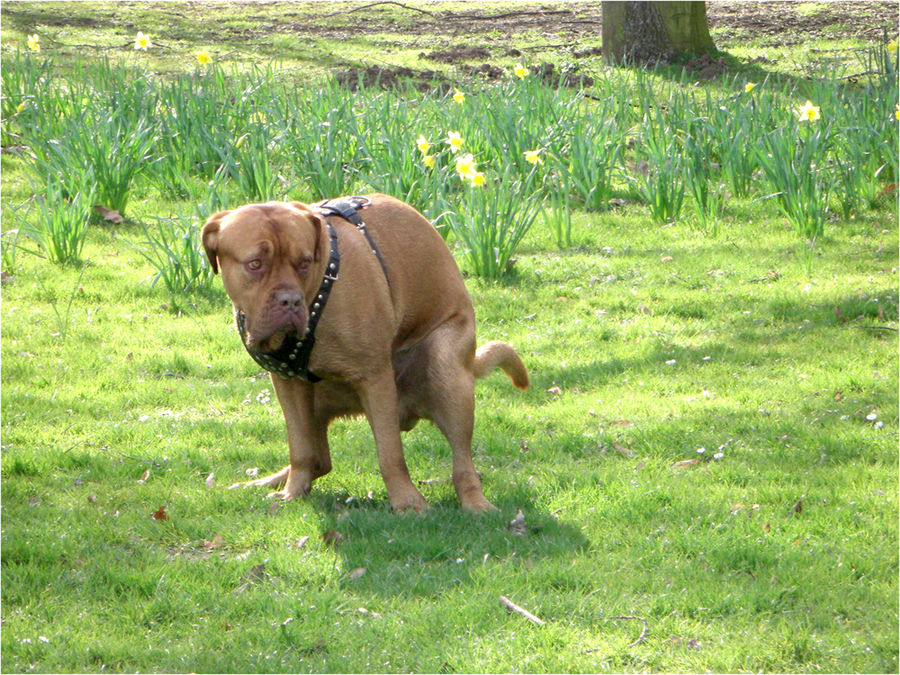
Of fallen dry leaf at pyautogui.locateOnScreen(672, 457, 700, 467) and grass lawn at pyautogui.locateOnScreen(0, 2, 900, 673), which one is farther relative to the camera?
fallen dry leaf at pyautogui.locateOnScreen(672, 457, 700, 467)

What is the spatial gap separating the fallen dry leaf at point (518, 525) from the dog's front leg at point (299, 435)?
2.88ft

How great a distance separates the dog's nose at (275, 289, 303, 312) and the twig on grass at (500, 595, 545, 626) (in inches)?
48.1

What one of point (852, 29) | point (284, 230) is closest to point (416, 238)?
point (284, 230)

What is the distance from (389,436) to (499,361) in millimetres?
894

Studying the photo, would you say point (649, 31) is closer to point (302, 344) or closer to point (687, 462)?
point (687, 462)

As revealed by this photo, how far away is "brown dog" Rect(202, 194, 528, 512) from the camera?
365 centimetres

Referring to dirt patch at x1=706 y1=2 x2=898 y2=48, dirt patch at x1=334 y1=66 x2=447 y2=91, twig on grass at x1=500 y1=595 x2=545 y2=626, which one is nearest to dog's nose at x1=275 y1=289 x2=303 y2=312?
twig on grass at x1=500 y1=595 x2=545 y2=626

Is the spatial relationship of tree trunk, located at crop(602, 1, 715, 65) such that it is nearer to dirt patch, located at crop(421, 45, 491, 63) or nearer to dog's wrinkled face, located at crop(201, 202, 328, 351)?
dirt patch, located at crop(421, 45, 491, 63)

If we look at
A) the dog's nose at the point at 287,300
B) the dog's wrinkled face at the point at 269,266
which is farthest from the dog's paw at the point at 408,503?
the dog's nose at the point at 287,300

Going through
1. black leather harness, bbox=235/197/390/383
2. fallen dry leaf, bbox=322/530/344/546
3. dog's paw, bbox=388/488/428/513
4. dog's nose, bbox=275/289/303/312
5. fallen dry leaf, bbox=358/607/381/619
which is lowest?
fallen dry leaf, bbox=358/607/381/619

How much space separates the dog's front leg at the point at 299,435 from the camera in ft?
13.8

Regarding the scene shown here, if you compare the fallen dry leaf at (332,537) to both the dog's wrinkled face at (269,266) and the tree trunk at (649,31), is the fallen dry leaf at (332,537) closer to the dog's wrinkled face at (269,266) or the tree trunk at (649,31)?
the dog's wrinkled face at (269,266)

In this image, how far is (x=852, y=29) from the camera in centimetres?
1294

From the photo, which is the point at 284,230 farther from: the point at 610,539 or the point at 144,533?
the point at 610,539
